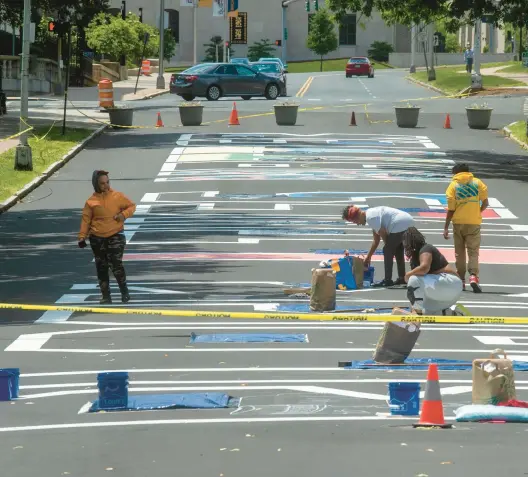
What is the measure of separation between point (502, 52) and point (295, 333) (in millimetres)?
108570

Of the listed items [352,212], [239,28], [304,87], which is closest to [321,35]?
[239,28]

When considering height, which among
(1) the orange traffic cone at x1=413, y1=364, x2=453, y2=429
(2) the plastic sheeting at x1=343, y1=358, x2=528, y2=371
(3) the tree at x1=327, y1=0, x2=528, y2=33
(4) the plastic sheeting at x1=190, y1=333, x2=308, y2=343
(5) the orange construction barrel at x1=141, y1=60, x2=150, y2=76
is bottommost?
(4) the plastic sheeting at x1=190, y1=333, x2=308, y2=343

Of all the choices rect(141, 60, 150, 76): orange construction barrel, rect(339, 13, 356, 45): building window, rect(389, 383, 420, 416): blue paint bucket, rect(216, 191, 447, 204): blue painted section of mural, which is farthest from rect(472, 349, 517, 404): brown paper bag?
rect(339, 13, 356, 45): building window

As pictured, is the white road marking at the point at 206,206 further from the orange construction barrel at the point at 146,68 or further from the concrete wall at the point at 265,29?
the concrete wall at the point at 265,29

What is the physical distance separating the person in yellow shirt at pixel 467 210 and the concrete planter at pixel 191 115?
28313mm

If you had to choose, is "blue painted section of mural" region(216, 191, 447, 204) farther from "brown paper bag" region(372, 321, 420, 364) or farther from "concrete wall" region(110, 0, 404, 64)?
"concrete wall" region(110, 0, 404, 64)

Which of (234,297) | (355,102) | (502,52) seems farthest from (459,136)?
(502,52)

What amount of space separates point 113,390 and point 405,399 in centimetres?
240

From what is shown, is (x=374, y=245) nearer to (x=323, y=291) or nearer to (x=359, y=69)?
(x=323, y=291)

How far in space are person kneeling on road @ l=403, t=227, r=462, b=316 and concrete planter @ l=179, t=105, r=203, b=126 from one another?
102 ft

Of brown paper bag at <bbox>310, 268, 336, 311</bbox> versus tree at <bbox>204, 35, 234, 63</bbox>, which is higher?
tree at <bbox>204, 35, 234, 63</bbox>

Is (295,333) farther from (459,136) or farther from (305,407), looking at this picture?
(459,136)

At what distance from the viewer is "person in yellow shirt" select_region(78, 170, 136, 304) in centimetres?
1848

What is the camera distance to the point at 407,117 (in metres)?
49.0
